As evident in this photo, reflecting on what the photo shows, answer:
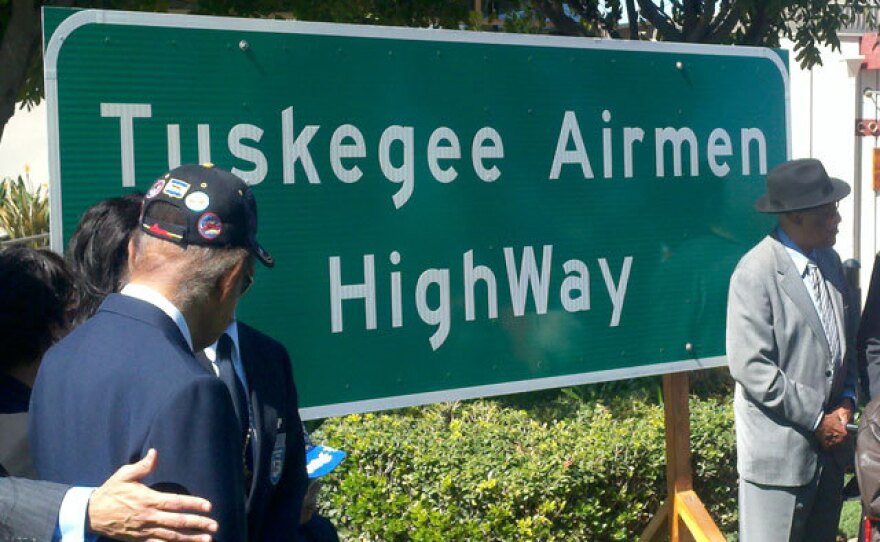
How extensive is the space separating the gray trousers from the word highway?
994 mm

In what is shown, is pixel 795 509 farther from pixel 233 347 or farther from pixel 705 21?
pixel 705 21

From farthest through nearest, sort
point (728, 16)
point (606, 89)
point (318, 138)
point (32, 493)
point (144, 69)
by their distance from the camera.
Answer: point (728, 16) → point (606, 89) → point (318, 138) → point (144, 69) → point (32, 493)

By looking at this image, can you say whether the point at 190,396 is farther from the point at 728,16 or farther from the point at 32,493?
the point at 728,16

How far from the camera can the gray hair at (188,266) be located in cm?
182

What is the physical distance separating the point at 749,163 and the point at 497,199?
1133 millimetres

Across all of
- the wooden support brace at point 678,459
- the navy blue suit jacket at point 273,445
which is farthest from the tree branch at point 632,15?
the navy blue suit jacket at point 273,445

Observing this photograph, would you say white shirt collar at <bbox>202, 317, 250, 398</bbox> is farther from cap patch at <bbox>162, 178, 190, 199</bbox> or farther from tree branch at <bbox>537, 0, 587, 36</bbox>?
tree branch at <bbox>537, 0, 587, 36</bbox>

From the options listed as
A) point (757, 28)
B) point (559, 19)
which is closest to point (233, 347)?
point (757, 28)

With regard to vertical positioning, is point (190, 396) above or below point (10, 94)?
below

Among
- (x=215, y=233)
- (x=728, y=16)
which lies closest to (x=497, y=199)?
(x=215, y=233)

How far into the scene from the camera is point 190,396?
1625 millimetres

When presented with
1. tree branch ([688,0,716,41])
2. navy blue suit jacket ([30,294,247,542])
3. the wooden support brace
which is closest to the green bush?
the wooden support brace

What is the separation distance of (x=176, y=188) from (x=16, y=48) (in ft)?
17.9

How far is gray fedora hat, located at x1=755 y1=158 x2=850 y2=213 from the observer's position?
390cm
